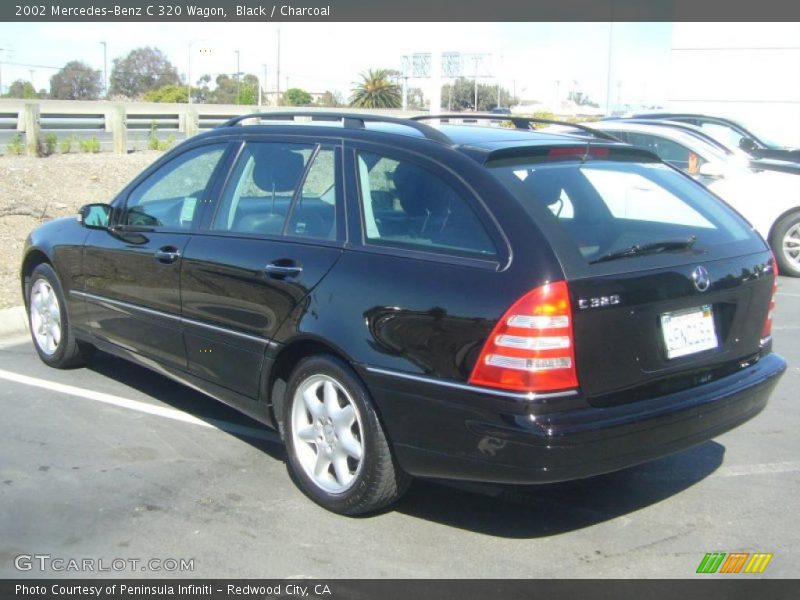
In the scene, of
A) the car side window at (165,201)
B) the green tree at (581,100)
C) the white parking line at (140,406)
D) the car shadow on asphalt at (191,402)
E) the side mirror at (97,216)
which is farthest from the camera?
the green tree at (581,100)

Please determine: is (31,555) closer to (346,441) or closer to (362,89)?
(346,441)

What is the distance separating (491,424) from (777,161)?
360 inches

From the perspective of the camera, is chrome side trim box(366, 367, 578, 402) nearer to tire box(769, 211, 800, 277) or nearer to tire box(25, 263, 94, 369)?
tire box(25, 263, 94, 369)

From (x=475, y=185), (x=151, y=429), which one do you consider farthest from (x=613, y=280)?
(x=151, y=429)

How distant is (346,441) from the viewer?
13.9ft

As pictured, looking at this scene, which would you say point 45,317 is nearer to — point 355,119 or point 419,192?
point 355,119

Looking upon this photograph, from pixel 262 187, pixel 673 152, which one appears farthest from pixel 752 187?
pixel 262 187

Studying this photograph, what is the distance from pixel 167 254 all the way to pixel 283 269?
1038 millimetres

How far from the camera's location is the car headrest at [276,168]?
15.8ft

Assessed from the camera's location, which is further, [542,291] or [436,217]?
[436,217]

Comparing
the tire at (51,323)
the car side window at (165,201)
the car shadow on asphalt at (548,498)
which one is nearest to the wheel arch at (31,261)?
the tire at (51,323)

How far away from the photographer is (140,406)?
19.4 ft

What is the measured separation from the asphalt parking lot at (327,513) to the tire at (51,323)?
807mm

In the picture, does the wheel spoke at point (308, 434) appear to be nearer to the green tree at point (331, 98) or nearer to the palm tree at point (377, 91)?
the palm tree at point (377, 91)
